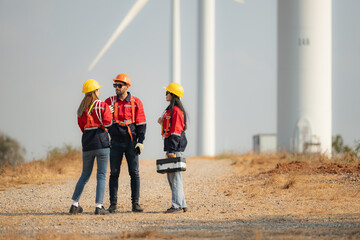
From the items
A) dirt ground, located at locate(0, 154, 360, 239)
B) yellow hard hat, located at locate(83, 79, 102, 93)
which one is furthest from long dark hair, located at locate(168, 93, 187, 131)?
dirt ground, located at locate(0, 154, 360, 239)

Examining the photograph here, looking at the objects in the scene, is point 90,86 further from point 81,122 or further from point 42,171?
point 42,171

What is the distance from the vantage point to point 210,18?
2958 centimetres

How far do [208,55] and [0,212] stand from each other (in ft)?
67.4

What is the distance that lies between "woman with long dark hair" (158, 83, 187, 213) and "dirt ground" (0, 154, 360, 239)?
414 mm

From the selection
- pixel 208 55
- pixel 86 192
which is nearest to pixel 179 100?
pixel 86 192

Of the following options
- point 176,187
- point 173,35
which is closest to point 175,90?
point 176,187

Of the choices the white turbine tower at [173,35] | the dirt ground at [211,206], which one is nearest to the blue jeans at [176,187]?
the dirt ground at [211,206]

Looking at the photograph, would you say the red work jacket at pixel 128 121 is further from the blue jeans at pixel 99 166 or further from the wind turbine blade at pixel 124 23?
the wind turbine blade at pixel 124 23

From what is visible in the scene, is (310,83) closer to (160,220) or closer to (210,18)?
(210,18)

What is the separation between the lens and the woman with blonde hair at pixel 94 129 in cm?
886

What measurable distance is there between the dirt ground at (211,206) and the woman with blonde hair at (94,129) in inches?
27.4

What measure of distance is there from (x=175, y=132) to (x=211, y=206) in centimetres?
196

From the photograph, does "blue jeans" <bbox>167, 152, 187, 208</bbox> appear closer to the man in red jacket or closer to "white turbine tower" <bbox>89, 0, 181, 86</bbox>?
the man in red jacket

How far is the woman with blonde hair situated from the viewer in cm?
886
